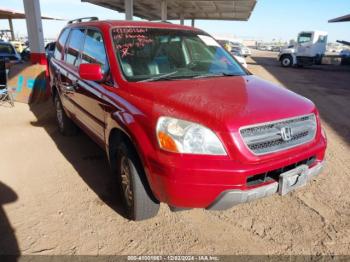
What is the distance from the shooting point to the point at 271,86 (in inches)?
129

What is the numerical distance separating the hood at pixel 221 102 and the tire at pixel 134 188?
1.70 ft

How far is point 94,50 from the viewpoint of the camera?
3666 mm

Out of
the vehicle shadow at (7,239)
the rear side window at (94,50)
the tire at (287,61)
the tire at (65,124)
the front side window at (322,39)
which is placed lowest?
the tire at (287,61)

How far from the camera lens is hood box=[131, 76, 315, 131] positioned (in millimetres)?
2389

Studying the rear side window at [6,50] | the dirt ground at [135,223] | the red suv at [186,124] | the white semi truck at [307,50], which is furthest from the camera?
the white semi truck at [307,50]

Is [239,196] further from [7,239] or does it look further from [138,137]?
[7,239]

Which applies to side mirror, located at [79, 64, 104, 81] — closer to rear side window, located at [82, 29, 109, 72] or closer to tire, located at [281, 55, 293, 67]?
rear side window, located at [82, 29, 109, 72]

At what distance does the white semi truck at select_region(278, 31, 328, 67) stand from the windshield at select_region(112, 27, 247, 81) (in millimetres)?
20425

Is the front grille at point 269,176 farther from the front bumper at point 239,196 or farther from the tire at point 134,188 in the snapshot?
the tire at point 134,188

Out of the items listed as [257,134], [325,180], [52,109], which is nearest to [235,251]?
[257,134]

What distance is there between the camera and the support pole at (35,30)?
894 centimetres

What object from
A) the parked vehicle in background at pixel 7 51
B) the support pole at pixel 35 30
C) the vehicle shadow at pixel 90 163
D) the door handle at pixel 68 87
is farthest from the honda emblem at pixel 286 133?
the parked vehicle in background at pixel 7 51

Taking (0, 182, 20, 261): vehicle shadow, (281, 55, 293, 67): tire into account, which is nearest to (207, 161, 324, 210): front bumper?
(0, 182, 20, 261): vehicle shadow

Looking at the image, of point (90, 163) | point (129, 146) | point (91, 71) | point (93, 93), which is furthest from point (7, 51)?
point (129, 146)
